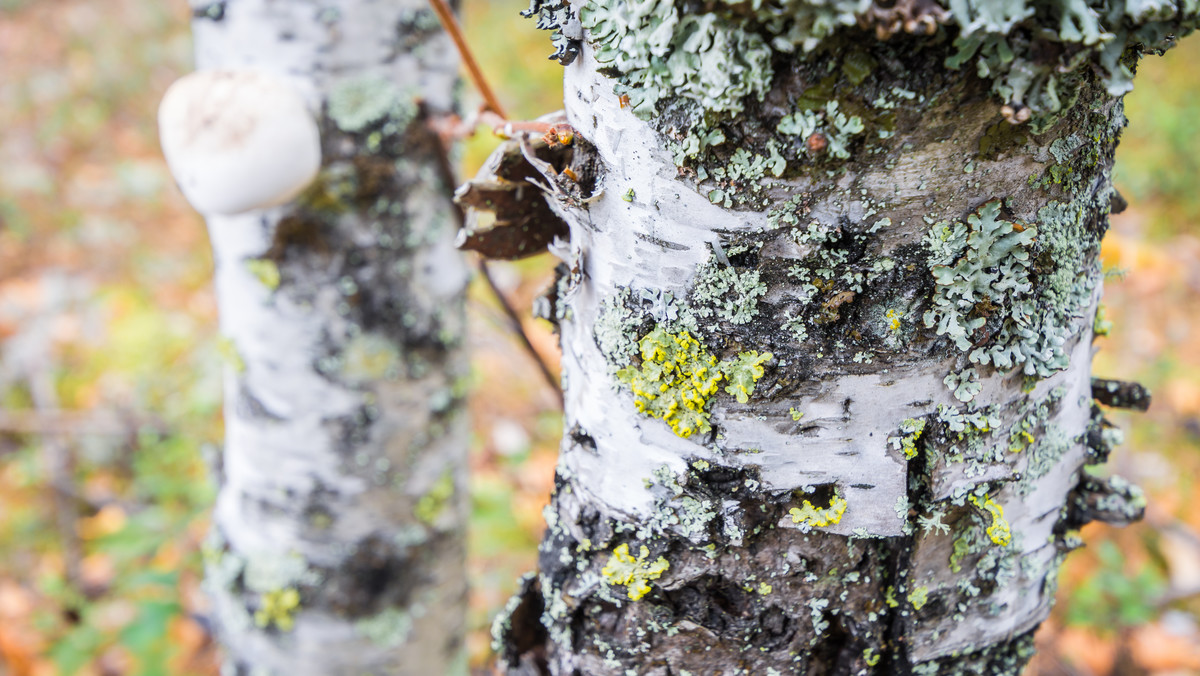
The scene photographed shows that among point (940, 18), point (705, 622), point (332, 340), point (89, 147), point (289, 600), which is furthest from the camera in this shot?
point (89, 147)

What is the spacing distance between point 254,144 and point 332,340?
405 mm

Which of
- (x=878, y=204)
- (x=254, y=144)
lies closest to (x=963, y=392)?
(x=878, y=204)

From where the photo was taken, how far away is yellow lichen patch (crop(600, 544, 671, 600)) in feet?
2.26

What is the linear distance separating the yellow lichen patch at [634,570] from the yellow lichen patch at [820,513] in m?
0.14

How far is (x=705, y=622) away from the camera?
699 mm

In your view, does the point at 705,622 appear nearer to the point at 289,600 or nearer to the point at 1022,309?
the point at 1022,309

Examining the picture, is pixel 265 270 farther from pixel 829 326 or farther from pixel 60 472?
pixel 60 472

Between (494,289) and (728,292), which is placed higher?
(728,292)

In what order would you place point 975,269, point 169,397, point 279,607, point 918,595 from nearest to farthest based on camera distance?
point 975,269
point 918,595
point 279,607
point 169,397

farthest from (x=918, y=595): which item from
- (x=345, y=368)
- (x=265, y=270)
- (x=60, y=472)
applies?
(x=60, y=472)

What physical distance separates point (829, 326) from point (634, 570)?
0.30 metres

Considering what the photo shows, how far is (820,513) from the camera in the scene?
2.09ft

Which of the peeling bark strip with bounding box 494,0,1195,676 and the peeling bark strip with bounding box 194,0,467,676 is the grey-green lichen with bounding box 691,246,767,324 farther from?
the peeling bark strip with bounding box 194,0,467,676

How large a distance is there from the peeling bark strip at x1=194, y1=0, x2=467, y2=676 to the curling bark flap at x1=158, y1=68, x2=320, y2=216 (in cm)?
9
